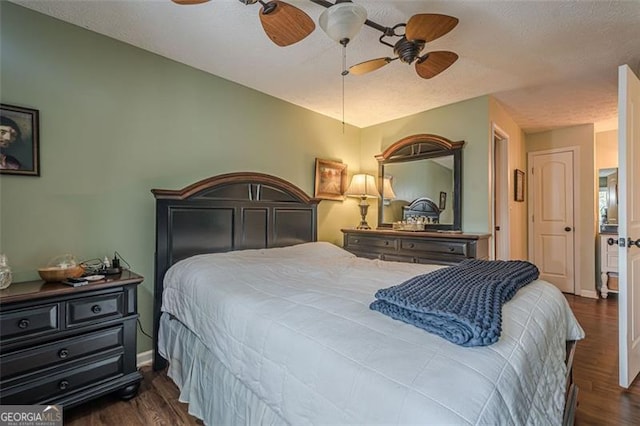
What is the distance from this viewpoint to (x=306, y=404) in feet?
3.13

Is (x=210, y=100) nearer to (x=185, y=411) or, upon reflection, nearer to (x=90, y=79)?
(x=90, y=79)

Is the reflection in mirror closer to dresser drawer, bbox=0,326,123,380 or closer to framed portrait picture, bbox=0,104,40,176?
dresser drawer, bbox=0,326,123,380

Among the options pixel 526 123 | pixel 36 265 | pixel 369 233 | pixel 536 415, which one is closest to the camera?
pixel 536 415

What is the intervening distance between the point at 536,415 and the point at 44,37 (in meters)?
3.12

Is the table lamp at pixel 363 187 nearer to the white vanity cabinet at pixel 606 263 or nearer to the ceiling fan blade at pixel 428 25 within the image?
the ceiling fan blade at pixel 428 25

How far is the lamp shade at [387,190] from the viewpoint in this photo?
3973mm

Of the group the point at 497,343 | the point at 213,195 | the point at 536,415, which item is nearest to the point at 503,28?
the point at 497,343

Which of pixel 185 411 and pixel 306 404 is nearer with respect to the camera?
pixel 306 404

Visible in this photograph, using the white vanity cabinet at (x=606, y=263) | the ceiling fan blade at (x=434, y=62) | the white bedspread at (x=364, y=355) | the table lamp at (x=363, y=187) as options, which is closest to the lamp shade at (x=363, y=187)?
the table lamp at (x=363, y=187)

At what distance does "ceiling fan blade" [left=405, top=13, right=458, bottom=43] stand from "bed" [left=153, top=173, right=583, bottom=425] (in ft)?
4.56

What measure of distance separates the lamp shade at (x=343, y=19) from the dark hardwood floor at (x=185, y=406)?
87.0 inches

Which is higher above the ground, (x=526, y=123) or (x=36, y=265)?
(x=526, y=123)

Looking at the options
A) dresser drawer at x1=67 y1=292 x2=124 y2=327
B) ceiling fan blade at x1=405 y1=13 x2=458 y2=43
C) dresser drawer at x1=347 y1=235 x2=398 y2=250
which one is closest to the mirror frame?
dresser drawer at x1=347 y1=235 x2=398 y2=250

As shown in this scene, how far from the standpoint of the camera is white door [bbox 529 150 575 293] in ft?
14.4
